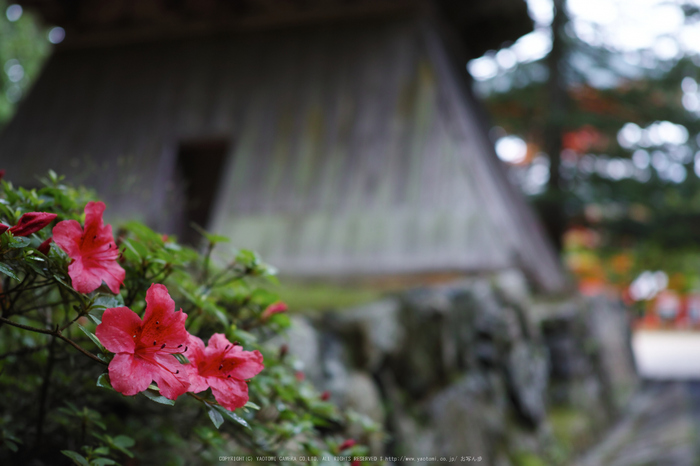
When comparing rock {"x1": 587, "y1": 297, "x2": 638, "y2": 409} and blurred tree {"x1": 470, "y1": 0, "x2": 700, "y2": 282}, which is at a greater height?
blurred tree {"x1": 470, "y1": 0, "x2": 700, "y2": 282}

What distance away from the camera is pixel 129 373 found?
692 mm

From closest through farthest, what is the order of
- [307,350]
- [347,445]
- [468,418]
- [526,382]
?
[347,445], [307,350], [468,418], [526,382]

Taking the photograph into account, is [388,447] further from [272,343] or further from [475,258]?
[475,258]

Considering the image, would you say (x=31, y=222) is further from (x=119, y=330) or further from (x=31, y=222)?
(x=119, y=330)

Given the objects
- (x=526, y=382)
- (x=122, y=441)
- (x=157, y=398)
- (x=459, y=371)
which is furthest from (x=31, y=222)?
(x=526, y=382)

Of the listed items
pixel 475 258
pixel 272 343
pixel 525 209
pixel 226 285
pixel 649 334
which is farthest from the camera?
pixel 649 334

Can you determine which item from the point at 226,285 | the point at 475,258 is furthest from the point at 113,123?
the point at 226,285

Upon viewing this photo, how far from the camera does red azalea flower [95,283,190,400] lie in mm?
692

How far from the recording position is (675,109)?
24.3 feet

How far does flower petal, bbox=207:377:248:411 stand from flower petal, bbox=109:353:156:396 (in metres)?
0.10

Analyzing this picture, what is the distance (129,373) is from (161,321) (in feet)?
0.26

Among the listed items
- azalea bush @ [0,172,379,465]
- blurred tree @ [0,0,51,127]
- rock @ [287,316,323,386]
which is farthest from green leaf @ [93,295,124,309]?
blurred tree @ [0,0,51,127]

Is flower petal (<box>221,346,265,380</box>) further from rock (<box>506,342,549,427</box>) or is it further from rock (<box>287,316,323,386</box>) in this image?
rock (<box>506,342,549,427</box>)

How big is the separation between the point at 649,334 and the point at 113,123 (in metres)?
19.7
